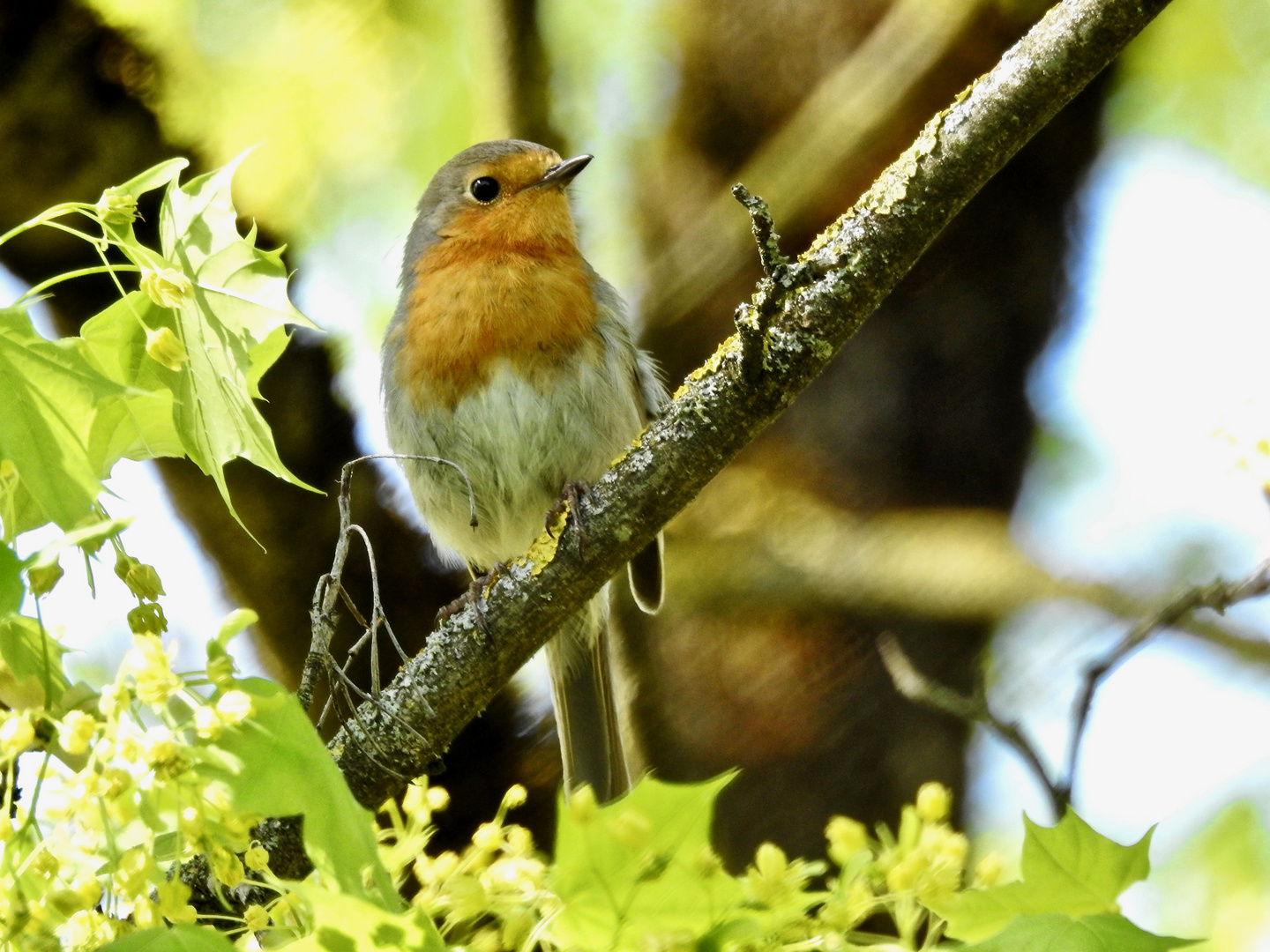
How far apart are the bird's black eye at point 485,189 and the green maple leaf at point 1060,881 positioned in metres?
3.14

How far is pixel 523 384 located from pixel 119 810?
2597 mm

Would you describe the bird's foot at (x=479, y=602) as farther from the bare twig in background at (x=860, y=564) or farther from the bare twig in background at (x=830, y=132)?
the bare twig in background at (x=830, y=132)

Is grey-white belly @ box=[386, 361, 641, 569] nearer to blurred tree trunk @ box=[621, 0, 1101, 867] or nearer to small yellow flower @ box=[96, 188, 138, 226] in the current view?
blurred tree trunk @ box=[621, 0, 1101, 867]

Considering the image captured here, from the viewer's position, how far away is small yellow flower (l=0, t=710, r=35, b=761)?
4.18 feet

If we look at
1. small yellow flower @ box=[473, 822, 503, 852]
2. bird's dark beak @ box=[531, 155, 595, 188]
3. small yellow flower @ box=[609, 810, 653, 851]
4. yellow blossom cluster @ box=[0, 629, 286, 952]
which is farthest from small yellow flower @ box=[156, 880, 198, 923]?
bird's dark beak @ box=[531, 155, 595, 188]

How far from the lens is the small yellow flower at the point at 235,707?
4.17 feet

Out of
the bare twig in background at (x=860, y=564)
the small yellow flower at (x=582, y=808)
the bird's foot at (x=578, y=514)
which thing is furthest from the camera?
the bare twig in background at (x=860, y=564)

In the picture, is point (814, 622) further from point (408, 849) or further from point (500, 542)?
point (408, 849)

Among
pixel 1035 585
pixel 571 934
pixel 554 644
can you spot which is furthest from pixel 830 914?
pixel 554 644

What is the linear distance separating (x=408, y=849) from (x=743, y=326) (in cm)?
103

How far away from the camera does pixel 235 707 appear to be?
1.28 m

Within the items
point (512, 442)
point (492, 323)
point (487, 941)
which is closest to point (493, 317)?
point (492, 323)

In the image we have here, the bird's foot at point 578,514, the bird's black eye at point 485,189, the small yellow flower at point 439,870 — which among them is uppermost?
the bird's black eye at point 485,189

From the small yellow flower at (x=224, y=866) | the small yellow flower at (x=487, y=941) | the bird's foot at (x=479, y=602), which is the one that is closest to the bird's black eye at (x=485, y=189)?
the bird's foot at (x=479, y=602)
